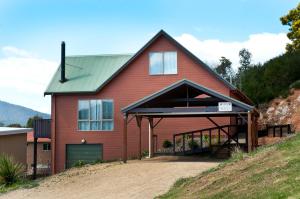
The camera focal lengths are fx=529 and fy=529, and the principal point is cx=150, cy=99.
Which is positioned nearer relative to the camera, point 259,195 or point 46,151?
point 259,195

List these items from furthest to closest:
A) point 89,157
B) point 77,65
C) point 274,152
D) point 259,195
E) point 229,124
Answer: point 77,65 → point 89,157 → point 229,124 → point 274,152 → point 259,195

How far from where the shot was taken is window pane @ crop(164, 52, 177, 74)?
33.7 metres

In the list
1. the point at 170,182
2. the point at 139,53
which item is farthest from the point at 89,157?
the point at 170,182

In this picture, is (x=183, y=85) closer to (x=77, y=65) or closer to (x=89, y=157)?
(x=89, y=157)

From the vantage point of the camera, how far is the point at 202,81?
33250mm

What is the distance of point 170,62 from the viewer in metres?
33.9

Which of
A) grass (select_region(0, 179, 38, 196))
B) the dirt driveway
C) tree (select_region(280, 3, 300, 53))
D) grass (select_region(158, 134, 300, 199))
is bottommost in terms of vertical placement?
grass (select_region(0, 179, 38, 196))

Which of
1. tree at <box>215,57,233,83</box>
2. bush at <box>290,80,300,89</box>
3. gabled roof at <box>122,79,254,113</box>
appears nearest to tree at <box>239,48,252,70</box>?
tree at <box>215,57,233,83</box>

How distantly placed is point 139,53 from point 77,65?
20.1 feet

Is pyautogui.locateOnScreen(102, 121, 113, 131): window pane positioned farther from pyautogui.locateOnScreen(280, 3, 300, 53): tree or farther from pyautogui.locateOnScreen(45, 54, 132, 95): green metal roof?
pyautogui.locateOnScreen(280, 3, 300, 53): tree

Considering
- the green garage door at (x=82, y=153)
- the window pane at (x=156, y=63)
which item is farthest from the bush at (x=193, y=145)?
the green garage door at (x=82, y=153)

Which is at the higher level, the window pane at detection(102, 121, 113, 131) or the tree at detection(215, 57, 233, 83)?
the tree at detection(215, 57, 233, 83)

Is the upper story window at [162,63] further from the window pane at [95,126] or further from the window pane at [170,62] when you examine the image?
the window pane at [95,126]

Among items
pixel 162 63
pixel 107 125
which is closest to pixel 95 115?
pixel 107 125
